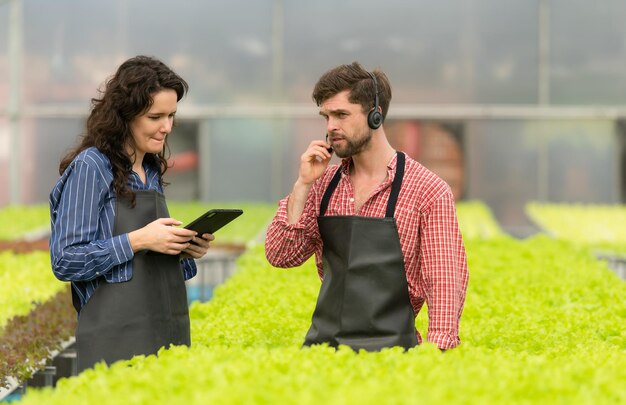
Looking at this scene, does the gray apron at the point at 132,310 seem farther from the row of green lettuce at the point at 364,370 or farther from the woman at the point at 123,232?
the row of green lettuce at the point at 364,370

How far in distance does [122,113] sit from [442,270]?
5.25 feet

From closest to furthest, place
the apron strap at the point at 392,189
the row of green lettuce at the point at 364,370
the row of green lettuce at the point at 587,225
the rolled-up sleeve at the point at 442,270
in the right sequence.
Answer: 1. the row of green lettuce at the point at 364,370
2. the rolled-up sleeve at the point at 442,270
3. the apron strap at the point at 392,189
4. the row of green lettuce at the point at 587,225

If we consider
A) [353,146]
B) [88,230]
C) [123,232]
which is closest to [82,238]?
[88,230]

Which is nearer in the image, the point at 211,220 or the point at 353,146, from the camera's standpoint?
the point at 353,146

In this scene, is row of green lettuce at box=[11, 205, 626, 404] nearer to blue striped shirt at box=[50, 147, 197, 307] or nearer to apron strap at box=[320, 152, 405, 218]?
blue striped shirt at box=[50, 147, 197, 307]

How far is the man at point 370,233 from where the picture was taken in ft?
14.4

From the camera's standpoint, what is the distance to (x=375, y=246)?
446 centimetres

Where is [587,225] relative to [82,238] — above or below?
below

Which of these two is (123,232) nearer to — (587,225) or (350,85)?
(350,85)

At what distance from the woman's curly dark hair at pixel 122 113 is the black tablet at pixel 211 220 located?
31cm

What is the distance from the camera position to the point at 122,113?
479cm

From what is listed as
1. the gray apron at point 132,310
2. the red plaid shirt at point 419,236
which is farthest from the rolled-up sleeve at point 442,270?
the gray apron at point 132,310

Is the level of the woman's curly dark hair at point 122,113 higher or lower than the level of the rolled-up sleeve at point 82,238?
higher

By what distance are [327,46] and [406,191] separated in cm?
2226
